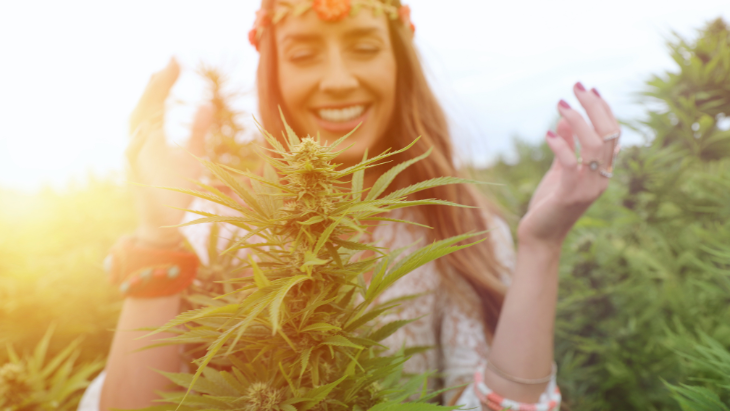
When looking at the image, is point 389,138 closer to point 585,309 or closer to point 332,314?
point 585,309

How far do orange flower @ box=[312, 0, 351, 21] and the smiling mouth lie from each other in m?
0.28

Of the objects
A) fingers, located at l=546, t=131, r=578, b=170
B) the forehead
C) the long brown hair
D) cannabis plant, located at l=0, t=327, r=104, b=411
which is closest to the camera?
cannabis plant, located at l=0, t=327, r=104, b=411

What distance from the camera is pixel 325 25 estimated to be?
117 cm

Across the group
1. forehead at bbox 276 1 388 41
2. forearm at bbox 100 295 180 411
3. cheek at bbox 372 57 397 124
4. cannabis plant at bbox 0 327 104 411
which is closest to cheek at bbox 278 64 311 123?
forehead at bbox 276 1 388 41

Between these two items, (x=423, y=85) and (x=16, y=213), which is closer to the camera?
(x=423, y=85)

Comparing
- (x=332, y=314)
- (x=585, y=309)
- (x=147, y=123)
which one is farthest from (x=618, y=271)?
(x=147, y=123)

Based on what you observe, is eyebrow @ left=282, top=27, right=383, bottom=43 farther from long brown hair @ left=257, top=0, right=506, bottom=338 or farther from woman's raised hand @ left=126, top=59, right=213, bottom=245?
woman's raised hand @ left=126, top=59, right=213, bottom=245

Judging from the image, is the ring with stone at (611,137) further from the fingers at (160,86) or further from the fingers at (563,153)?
the fingers at (160,86)

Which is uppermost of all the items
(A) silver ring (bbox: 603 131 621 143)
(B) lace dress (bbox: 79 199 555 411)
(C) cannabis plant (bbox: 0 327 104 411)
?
(A) silver ring (bbox: 603 131 621 143)

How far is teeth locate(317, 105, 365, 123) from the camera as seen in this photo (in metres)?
1.28

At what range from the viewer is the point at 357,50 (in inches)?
49.3

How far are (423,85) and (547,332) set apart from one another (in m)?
1.04

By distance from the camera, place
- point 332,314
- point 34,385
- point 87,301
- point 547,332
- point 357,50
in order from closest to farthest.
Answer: point 332,314 → point 34,385 → point 547,332 → point 357,50 → point 87,301

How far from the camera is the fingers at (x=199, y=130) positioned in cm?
128
